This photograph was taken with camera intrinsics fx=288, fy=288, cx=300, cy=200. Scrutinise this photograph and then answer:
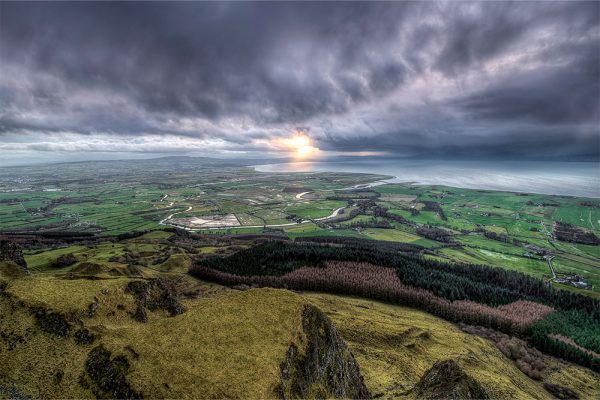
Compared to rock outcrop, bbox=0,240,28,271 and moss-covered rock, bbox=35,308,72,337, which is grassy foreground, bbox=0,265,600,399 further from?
rock outcrop, bbox=0,240,28,271

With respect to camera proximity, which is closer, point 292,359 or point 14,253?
point 292,359

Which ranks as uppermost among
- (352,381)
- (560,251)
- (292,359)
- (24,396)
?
(24,396)

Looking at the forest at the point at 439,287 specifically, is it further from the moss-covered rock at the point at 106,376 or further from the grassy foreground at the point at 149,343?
the moss-covered rock at the point at 106,376

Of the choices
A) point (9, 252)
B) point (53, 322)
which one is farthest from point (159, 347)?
point (9, 252)

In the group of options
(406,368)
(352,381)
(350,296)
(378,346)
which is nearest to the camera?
(352,381)

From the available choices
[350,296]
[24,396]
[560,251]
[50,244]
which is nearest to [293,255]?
[350,296]

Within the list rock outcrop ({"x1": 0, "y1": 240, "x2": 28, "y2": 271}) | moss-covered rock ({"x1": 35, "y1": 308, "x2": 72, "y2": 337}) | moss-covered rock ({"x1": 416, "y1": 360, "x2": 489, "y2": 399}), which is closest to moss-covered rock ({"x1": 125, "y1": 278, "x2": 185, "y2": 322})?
moss-covered rock ({"x1": 35, "y1": 308, "x2": 72, "y2": 337})

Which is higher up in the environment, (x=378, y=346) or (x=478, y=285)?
(x=378, y=346)

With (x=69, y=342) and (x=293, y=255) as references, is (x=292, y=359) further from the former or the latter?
(x=293, y=255)

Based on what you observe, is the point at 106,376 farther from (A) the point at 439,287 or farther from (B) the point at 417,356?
(A) the point at 439,287
